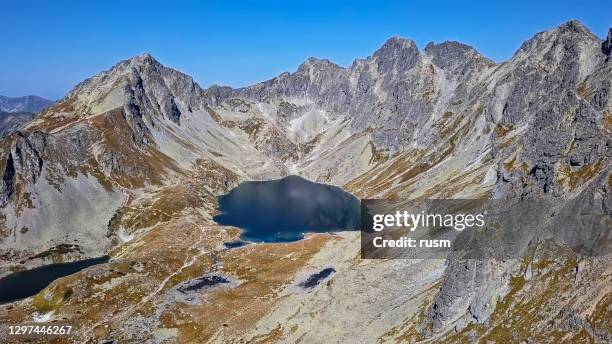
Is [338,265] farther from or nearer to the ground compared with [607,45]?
nearer to the ground

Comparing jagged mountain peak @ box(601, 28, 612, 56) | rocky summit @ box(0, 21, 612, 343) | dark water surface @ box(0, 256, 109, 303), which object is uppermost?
jagged mountain peak @ box(601, 28, 612, 56)

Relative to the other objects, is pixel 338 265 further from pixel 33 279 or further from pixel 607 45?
pixel 607 45

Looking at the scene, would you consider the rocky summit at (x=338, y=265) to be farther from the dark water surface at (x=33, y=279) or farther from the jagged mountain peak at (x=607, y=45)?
the dark water surface at (x=33, y=279)

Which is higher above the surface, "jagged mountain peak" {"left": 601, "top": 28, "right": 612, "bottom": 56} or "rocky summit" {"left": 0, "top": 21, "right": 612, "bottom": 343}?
"jagged mountain peak" {"left": 601, "top": 28, "right": 612, "bottom": 56}

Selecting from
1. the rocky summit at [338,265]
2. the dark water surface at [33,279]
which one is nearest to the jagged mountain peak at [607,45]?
the rocky summit at [338,265]

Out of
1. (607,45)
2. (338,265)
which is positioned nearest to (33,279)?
(338,265)

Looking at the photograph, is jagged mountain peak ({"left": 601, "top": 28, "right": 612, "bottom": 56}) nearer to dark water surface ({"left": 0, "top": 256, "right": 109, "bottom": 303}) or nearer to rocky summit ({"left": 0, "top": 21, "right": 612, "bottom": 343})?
rocky summit ({"left": 0, "top": 21, "right": 612, "bottom": 343})

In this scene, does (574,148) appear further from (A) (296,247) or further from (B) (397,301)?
(A) (296,247)

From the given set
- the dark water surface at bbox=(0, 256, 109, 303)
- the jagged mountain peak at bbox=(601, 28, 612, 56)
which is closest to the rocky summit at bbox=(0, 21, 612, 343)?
the jagged mountain peak at bbox=(601, 28, 612, 56)
